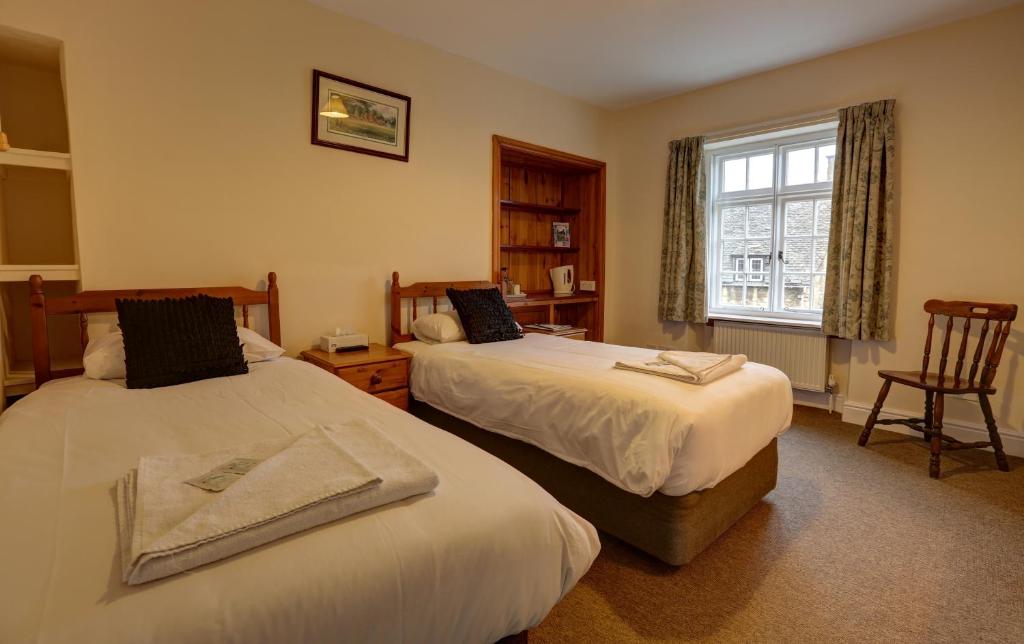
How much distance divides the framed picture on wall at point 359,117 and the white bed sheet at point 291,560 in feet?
6.52

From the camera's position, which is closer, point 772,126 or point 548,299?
point 772,126

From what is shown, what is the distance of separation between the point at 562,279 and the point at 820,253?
2.03 meters

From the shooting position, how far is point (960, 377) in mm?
3002

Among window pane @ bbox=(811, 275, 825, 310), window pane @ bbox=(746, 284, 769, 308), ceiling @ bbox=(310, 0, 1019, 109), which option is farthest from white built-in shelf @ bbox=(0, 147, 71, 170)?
window pane @ bbox=(811, 275, 825, 310)

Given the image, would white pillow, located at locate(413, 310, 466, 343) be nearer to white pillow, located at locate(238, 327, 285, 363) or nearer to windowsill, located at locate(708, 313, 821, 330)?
white pillow, located at locate(238, 327, 285, 363)

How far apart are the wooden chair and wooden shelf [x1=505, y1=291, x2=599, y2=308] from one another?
230 centimetres

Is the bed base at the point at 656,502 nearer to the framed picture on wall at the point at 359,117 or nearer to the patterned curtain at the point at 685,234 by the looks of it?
the framed picture on wall at the point at 359,117

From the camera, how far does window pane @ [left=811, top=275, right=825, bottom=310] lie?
3801 mm

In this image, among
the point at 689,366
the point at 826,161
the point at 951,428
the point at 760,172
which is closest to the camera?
the point at 689,366

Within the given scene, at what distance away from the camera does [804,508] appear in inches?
91.0


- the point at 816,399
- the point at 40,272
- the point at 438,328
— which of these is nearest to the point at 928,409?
the point at 816,399

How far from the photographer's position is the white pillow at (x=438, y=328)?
3031 millimetres

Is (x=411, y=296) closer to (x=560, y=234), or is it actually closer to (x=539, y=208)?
(x=539, y=208)

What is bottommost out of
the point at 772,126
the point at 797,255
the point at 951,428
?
the point at 951,428
